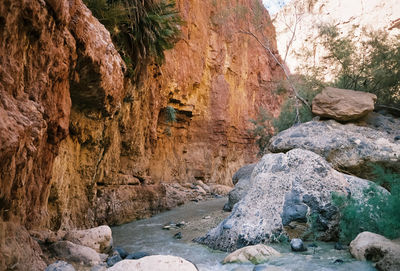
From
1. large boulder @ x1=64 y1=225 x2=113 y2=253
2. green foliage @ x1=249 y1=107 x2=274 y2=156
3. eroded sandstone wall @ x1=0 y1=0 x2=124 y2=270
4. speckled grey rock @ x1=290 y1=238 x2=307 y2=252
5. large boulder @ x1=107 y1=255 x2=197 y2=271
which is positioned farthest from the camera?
green foliage @ x1=249 y1=107 x2=274 y2=156

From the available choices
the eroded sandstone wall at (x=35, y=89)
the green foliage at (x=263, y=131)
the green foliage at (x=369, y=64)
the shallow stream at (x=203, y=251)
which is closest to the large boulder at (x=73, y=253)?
the eroded sandstone wall at (x=35, y=89)

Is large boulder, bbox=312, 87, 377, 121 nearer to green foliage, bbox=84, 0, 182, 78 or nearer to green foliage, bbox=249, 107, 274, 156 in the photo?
green foliage, bbox=84, 0, 182, 78

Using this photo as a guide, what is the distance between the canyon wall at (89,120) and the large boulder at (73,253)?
1.51 feet

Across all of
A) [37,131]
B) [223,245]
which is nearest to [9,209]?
[37,131]

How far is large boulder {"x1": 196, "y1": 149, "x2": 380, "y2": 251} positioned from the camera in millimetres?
4297

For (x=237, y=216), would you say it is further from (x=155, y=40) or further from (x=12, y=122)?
(x=155, y=40)

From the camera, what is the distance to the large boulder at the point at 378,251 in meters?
2.80

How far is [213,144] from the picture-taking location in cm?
1744

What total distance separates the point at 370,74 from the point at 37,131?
814 centimetres

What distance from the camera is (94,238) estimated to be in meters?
4.14

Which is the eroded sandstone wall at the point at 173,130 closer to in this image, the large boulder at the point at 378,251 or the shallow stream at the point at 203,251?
the shallow stream at the point at 203,251

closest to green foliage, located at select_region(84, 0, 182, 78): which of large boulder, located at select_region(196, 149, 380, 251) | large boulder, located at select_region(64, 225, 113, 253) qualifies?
large boulder, located at select_region(64, 225, 113, 253)

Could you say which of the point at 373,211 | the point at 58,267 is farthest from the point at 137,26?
the point at 373,211

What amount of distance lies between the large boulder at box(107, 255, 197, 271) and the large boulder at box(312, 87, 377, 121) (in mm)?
5019
